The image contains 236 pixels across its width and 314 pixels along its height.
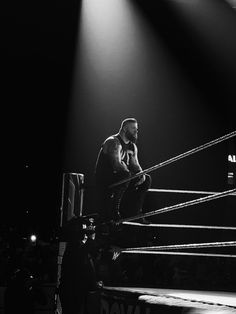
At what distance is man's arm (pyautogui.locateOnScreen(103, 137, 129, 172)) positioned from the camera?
3.13m

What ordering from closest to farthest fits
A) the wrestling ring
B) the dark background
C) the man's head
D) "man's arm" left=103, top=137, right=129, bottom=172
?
the wrestling ring → "man's arm" left=103, top=137, right=129, bottom=172 → the man's head → the dark background

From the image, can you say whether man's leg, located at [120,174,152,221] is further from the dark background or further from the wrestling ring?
the dark background

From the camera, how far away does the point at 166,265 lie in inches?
227

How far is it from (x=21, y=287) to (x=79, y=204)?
2.32ft

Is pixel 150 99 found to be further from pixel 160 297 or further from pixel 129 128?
pixel 160 297

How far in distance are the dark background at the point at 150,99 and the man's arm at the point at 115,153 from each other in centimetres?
249

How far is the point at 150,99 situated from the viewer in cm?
700

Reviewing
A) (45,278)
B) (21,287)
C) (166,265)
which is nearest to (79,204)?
(21,287)

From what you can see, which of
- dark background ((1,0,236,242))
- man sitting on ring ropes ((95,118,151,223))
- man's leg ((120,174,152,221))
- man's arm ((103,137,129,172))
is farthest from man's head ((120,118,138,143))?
dark background ((1,0,236,242))

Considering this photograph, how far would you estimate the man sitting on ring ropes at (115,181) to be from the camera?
3.01m

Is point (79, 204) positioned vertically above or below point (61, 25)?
below

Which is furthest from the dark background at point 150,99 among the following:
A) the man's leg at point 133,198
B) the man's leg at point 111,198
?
the man's leg at point 111,198

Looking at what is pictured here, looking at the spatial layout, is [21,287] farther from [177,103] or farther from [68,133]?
[68,133]

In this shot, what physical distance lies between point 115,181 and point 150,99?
398 centimetres
